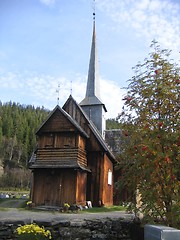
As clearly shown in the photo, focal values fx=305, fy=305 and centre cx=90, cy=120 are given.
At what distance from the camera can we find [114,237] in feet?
41.1

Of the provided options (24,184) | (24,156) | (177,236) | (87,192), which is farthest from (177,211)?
(24,156)

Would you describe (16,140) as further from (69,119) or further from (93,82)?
(69,119)

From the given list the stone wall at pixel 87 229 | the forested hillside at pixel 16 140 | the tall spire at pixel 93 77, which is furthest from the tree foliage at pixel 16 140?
the stone wall at pixel 87 229

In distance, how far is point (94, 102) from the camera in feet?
102

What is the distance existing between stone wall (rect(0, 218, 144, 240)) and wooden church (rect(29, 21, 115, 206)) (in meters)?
9.44

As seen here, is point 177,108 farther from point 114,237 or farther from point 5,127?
point 5,127

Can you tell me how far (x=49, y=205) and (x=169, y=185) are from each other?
14.0m

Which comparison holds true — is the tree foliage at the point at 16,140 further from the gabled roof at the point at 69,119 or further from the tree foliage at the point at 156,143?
the tree foliage at the point at 156,143

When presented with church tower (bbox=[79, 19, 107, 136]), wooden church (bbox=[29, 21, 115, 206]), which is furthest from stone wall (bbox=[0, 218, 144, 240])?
church tower (bbox=[79, 19, 107, 136])

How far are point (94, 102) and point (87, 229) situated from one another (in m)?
19.7

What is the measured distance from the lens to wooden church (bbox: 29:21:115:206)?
22.5 meters

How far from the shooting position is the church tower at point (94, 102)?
100 ft

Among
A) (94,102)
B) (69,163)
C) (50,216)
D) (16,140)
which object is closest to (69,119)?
(69,163)

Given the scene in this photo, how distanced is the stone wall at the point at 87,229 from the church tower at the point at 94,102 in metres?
17.9
